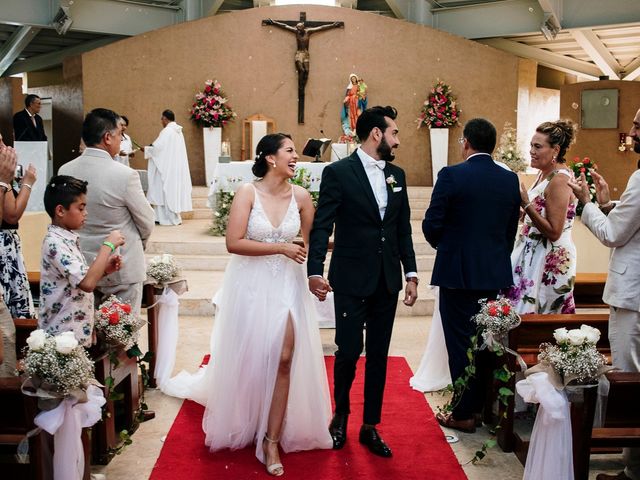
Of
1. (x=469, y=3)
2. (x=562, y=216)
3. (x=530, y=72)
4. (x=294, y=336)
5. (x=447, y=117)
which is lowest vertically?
(x=294, y=336)

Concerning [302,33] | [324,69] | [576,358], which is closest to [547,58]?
[324,69]

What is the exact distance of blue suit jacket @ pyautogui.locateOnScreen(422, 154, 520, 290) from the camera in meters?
3.64

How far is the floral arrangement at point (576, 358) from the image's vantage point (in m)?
2.74

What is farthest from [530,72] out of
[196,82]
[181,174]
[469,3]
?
[181,174]

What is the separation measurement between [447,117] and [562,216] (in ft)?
31.0

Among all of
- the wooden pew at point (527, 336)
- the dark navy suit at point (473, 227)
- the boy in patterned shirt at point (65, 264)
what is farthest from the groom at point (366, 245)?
the boy in patterned shirt at point (65, 264)

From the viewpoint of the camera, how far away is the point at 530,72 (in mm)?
14312

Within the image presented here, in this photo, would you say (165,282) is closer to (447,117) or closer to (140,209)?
(140,209)

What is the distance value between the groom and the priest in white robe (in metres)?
7.04

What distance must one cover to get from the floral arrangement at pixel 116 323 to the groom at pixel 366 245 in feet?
2.94

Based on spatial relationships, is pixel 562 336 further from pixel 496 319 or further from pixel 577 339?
pixel 496 319

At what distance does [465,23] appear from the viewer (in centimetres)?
1417

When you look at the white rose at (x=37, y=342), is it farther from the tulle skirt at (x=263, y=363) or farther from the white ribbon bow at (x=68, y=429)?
the tulle skirt at (x=263, y=363)

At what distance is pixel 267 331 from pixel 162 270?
4.33ft
